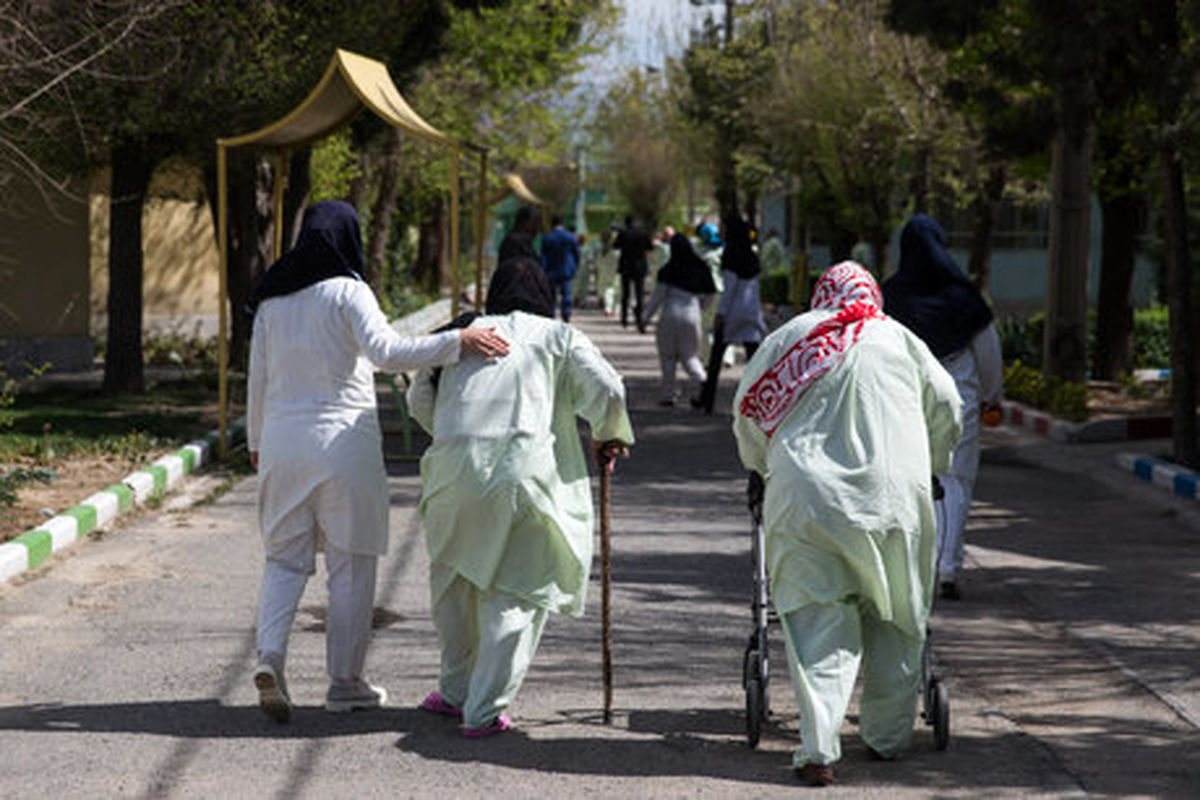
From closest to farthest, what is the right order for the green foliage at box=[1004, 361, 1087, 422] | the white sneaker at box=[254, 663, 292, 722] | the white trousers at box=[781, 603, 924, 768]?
the white trousers at box=[781, 603, 924, 768] < the white sneaker at box=[254, 663, 292, 722] < the green foliage at box=[1004, 361, 1087, 422]

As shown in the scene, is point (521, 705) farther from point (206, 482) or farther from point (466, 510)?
point (206, 482)

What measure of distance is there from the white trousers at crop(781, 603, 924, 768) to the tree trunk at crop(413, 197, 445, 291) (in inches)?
1518

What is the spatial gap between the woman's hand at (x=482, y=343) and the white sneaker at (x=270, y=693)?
1.22 m

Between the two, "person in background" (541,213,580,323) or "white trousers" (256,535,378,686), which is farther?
"person in background" (541,213,580,323)

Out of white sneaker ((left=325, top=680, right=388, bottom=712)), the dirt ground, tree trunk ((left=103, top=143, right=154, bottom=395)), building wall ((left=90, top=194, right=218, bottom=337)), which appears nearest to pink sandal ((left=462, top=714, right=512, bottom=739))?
white sneaker ((left=325, top=680, right=388, bottom=712))

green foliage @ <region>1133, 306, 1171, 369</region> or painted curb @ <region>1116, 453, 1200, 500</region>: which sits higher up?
green foliage @ <region>1133, 306, 1171, 369</region>

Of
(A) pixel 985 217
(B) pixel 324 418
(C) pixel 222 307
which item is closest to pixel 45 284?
(C) pixel 222 307

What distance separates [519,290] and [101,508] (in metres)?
5.11

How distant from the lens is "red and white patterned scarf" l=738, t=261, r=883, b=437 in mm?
5762

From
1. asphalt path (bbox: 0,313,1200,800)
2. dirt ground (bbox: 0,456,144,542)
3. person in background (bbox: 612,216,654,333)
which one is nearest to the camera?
asphalt path (bbox: 0,313,1200,800)

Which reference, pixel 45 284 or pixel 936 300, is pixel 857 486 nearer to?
pixel 936 300

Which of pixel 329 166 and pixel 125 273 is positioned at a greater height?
pixel 329 166

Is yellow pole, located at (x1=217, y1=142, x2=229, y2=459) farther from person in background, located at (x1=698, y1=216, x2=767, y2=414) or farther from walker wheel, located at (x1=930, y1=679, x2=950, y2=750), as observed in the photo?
walker wheel, located at (x1=930, y1=679, x2=950, y2=750)

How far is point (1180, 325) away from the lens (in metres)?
13.3
